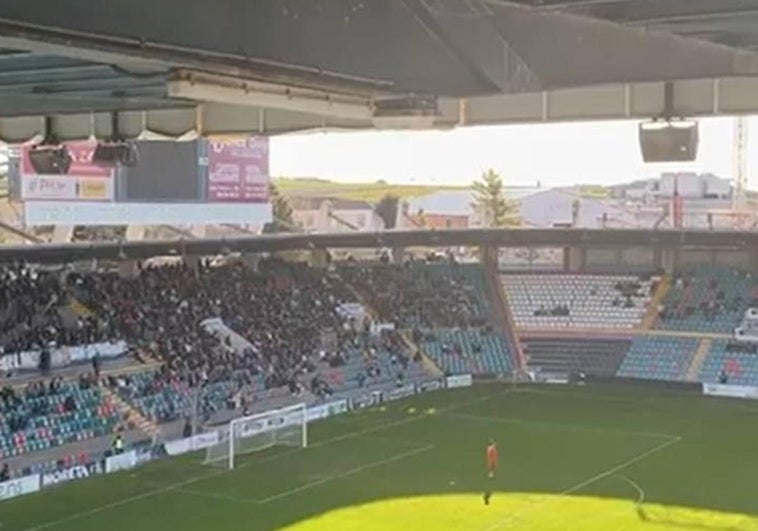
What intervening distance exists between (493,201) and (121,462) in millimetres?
71162

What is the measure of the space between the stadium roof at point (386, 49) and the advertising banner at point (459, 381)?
140 ft

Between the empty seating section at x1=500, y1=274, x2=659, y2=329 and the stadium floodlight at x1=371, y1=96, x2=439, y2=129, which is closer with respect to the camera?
the stadium floodlight at x1=371, y1=96, x2=439, y2=129

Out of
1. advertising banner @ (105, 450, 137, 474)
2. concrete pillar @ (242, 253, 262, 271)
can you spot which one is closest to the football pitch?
advertising banner @ (105, 450, 137, 474)

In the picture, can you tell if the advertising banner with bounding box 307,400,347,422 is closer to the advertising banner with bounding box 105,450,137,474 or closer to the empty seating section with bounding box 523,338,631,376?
the advertising banner with bounding box 105,450,137,474

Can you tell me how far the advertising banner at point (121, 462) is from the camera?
3722 cm

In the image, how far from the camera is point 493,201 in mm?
105375

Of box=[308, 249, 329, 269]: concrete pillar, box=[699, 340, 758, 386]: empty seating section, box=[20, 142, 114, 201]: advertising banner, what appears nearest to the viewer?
box=[20, 142, 114, 201]: advertising banner

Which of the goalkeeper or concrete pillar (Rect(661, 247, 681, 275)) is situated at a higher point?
concrete pillar (Rect(661, 247, 681, 275))

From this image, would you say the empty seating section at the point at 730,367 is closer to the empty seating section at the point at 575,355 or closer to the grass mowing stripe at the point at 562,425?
the empty seating section at the point at 575,355

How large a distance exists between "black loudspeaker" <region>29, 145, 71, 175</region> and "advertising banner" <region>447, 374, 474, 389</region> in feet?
124

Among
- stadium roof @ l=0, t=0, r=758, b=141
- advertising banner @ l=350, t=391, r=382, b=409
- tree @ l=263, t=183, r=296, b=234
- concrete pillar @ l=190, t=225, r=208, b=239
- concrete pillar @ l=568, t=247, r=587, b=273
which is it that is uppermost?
stadium roof @ l=0, t=0, r=758, b=141

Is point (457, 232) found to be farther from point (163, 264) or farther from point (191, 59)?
point (191, 59)

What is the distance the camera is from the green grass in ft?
423

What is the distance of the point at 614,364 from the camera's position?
58.4 meters
